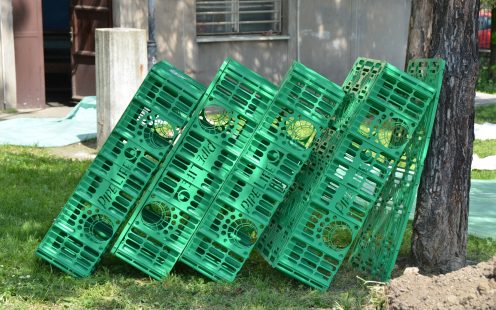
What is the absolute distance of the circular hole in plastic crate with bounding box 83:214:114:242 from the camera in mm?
6059

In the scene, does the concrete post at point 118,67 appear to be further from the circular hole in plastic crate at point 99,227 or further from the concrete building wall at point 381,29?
the concrete building wall at point 381,29

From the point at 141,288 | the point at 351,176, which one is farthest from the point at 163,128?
the point at 351,176

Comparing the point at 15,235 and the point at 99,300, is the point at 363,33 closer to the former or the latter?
the point at 15,235

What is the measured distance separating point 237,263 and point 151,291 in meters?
0.59

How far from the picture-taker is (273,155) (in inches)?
234

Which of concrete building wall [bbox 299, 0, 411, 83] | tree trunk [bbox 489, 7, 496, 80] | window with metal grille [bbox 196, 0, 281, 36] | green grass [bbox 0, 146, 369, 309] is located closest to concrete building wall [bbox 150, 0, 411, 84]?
concrete building wall [bbox 299, 0, 411, 83]

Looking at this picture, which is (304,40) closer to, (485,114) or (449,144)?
(485,114)

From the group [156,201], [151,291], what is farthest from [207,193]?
[151,291]

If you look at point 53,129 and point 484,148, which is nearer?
point 484,148

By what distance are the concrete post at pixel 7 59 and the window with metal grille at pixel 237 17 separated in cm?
316

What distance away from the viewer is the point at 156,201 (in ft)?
19.5

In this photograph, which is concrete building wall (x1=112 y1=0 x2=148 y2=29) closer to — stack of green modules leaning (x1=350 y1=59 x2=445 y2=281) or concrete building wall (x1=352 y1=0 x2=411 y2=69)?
concrete building wall (x1=352 y1=0 x2=411 y2=69)

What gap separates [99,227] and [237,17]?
10.6m

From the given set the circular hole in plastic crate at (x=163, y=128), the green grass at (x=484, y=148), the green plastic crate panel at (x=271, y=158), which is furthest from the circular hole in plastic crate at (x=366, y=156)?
the green grass at (x=484, y=148)
